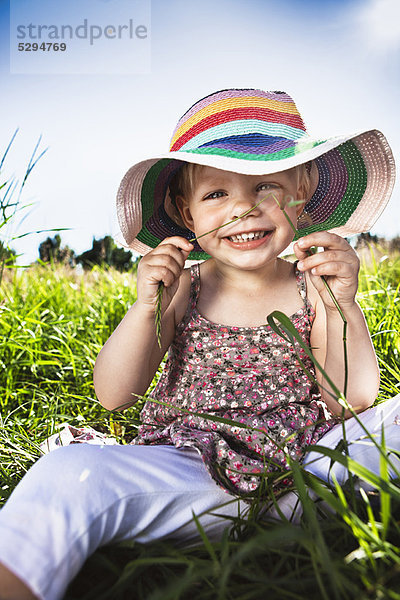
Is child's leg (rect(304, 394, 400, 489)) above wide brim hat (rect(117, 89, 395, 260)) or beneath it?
beneath

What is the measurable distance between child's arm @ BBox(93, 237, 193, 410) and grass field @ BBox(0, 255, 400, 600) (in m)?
0.12

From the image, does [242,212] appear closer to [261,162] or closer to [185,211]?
[261,162]

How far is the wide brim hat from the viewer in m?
1.56

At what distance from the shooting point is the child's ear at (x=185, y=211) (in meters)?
1.92

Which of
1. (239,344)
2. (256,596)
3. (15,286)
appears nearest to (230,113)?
(239,344)

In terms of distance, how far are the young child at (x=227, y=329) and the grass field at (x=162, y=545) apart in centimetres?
12

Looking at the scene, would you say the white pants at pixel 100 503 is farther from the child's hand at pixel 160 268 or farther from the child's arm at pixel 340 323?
the child's hand at pixel 160 268

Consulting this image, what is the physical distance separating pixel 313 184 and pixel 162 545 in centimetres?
129

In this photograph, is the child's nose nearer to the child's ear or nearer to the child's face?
the child's face

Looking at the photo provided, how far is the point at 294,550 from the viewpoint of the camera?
1151 millimetres

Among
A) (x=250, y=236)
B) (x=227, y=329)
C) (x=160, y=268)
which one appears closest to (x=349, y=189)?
(x=250, y=236)

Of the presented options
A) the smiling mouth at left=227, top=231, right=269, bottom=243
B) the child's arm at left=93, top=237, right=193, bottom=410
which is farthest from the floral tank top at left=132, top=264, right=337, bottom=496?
the smiling mouth at left=227, top=231, right=269, bottom=243

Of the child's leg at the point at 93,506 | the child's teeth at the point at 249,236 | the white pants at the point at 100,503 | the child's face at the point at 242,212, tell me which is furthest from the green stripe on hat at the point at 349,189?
the child's leg at the point at 93,506

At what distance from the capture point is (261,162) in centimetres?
151
